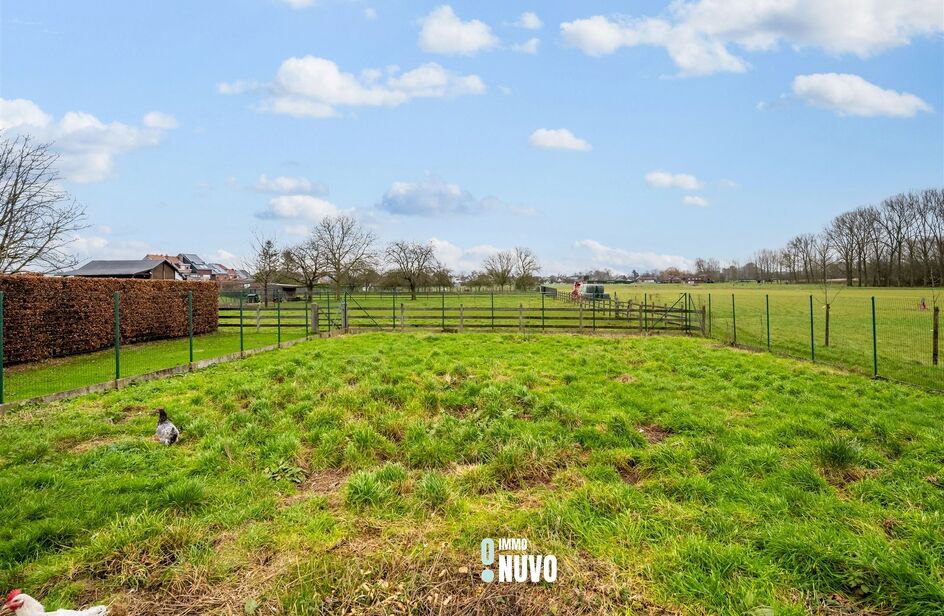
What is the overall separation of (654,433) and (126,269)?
50.0 metres

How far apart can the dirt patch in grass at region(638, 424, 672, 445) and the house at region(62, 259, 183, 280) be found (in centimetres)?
4492

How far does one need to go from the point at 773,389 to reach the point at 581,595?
6.66 meters

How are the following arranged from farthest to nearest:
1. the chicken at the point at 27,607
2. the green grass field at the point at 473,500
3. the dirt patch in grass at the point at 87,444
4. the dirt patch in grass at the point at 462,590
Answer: the dirt patch in grass at the point at 87,444 → the green grass field at the point at 473,500 → the dirt patch in grass at the point at 462,590 → the chicken at the point at 27,607

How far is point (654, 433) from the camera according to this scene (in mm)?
5441

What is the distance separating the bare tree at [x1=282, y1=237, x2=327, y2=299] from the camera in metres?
44.5

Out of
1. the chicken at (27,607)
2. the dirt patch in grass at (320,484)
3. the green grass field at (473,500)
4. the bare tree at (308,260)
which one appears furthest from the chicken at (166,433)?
the bare tree at (308,260)

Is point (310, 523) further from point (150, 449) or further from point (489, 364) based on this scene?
point (489, 364)

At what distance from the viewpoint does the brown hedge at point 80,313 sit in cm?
1158

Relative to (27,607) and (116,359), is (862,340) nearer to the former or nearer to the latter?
(27,607)

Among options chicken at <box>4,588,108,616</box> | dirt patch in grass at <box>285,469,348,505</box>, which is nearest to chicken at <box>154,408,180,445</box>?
dirt patch in grass at <box>285,469,348,505</box>

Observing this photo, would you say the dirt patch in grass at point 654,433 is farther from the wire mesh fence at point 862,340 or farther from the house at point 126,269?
the house at point 126,269

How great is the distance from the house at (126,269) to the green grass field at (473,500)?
135 feet

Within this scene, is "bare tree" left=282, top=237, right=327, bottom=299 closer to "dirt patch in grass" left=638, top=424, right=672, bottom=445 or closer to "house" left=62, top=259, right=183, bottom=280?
"house" left=62, top=259, right=183, bottom=280

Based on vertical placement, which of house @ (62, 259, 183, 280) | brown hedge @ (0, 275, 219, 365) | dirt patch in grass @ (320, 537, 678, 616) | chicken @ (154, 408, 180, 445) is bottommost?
dirt patch in grass @ (320, 537, 678, 616)
